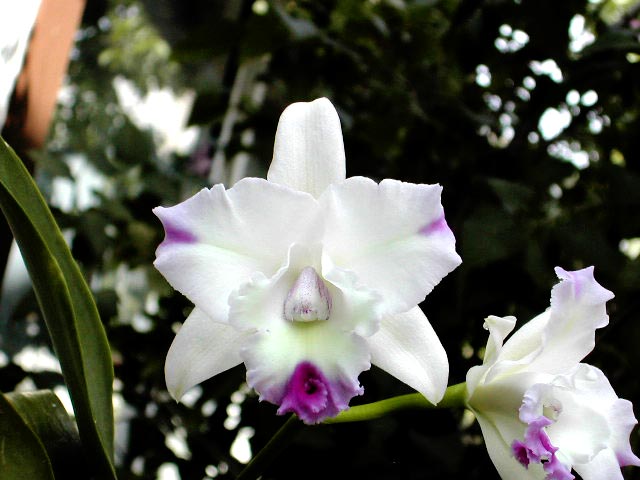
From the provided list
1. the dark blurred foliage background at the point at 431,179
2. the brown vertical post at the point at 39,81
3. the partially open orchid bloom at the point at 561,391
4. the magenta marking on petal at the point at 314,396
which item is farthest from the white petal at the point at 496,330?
the brown vertical post at the point at 39,81

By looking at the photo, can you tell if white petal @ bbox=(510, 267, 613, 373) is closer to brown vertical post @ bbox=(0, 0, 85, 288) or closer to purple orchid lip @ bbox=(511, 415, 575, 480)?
purple orchid lip @ bbox=(511, 415, 575, 480)

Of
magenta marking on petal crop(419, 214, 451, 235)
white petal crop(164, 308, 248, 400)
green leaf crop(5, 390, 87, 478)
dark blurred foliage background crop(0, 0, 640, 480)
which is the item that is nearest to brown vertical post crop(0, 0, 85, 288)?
dark blurred foliage background crop(0, 0, 640, 480)

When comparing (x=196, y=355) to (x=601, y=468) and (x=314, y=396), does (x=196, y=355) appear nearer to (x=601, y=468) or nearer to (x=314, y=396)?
(x=314, y=396)

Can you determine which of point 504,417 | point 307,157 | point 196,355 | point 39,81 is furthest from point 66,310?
point 39,81

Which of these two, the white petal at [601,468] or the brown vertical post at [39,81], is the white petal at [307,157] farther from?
the brown vertical post at [39,81]

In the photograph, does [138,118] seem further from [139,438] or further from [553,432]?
[553,432]

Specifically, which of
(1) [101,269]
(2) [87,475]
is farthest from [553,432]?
(1) [101,269]
